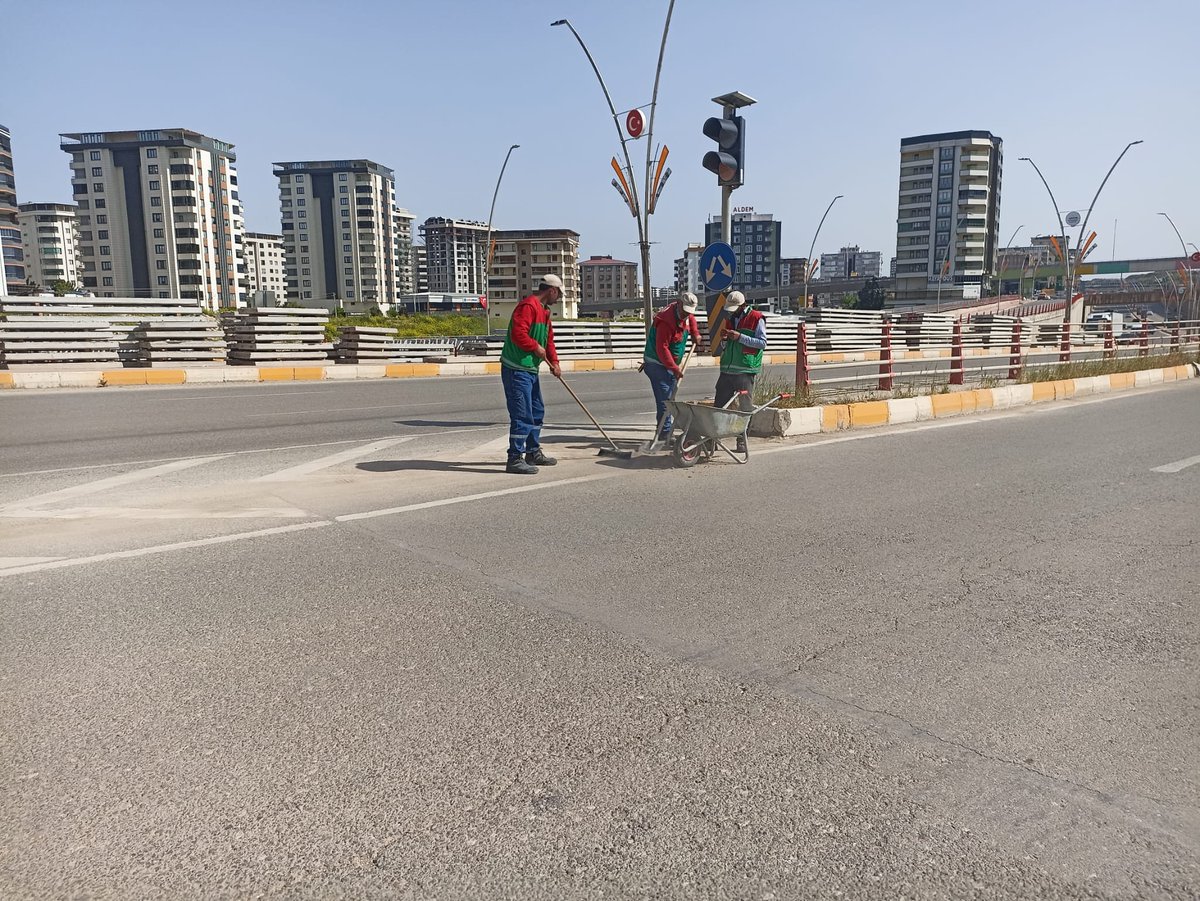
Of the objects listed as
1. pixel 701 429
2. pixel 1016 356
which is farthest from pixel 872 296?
pixel 701 429

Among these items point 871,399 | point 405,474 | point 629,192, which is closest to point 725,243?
point 871,399

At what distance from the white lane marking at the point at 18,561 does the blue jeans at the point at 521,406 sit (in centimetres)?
376

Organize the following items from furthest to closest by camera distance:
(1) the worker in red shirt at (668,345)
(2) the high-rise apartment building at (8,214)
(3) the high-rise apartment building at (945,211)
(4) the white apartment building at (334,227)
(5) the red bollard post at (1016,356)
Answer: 1. (4) the white apartment building at (334,227)
2. (3) the high-rise apartment building at (945,211)
3. (2) the high-rise apartment building at (8,214)
4. (5) the red bollard post at (1016,356)
5. (1) the worker in red shirt at (668,345)

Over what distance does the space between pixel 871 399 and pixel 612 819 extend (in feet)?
34.5

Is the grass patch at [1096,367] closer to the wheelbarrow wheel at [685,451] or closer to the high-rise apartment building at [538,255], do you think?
the wheelbarrow wheel at [685,451]

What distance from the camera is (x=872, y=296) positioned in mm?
114625

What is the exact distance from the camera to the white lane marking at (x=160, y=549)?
468cm

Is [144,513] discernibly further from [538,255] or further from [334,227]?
[334,227]

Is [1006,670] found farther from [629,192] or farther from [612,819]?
[629,192]

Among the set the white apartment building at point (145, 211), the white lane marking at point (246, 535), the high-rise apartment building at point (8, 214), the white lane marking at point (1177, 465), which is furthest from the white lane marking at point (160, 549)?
the white apartment building at point (145, 211)

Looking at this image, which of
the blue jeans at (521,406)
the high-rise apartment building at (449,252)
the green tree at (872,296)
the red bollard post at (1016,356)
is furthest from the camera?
the high-rise apartment building at (449,252)

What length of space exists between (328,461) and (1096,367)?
16261mm

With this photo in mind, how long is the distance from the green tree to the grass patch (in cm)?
9387

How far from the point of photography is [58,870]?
215 centimetres
